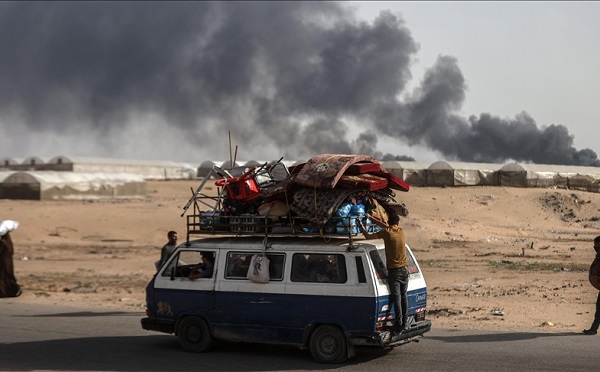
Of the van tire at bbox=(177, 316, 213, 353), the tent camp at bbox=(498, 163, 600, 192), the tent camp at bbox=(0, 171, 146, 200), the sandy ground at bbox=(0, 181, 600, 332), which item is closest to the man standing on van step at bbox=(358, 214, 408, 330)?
the van tire at bbox=(177, 316, 213, 353)

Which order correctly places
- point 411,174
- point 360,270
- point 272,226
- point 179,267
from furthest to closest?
1. point 411,174
2. point 179,267
3. point 272,226
4. point 360,270

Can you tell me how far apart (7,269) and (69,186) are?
33.3 metres

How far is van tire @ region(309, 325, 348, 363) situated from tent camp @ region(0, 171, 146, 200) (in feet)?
137

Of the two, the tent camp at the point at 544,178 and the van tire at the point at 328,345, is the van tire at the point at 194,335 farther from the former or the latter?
the tent camp at the point at 544,178

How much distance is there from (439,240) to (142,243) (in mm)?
12356

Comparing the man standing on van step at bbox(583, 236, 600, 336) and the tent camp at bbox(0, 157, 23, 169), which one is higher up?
the tent camp at bbox(0, 157, 23, 169)

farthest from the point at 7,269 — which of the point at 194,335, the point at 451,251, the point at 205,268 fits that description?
the point at 451,251

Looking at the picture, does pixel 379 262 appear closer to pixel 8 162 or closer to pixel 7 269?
pixel 7 269

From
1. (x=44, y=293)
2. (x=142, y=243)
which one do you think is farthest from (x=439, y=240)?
(x=44, y=293)

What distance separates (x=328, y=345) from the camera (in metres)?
12.2

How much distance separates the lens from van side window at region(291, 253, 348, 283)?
12008 mm

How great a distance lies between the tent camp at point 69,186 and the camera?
5184 cm

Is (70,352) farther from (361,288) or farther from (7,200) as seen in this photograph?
(7,200)

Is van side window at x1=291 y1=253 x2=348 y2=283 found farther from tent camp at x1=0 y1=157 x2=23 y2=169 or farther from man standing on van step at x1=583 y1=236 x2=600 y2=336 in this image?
tent camp at x1=0 y1=157 x2=23 y2=169
